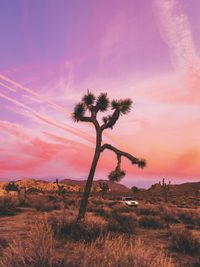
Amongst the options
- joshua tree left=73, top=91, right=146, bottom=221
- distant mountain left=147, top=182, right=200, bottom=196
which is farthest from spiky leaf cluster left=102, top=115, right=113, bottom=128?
distant mountain left=147, top=182, right=200, bottom=196

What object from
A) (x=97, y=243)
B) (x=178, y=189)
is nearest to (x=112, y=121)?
(x=97, y=243)

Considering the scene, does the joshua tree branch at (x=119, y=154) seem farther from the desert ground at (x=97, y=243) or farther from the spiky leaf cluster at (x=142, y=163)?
→ the desert ground at (x=97, y=243)

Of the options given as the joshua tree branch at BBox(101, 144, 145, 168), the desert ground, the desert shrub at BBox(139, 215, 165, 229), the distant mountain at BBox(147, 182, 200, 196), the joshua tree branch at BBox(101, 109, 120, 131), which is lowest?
the desert ground

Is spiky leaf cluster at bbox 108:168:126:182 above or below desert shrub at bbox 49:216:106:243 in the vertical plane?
above

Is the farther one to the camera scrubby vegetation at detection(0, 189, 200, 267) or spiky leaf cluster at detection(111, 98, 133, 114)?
spiky leaf cluster at detection(111, 98, 133, 114)

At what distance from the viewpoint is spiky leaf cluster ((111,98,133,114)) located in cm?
1517

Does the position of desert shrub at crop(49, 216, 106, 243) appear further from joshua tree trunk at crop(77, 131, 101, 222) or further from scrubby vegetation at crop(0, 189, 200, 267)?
joshua tree trunk at crop(77, 131, 101, 222)

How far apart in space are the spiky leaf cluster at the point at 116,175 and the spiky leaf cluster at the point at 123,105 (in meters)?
2.75

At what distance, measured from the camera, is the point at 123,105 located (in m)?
15.2

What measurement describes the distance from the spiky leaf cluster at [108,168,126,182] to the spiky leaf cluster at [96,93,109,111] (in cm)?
295

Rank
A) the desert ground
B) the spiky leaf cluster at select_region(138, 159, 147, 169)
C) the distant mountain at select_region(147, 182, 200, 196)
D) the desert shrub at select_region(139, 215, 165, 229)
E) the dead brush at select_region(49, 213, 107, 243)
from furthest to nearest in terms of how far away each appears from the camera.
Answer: the distant mountain at select_region(147, 182, 200, 196)
the desert shrub at select_region(139, 215, 165, 229)
the spiky leaf cluster at select_region(138, 159, 147, 169)
the dead brush at select_region(49, 213, 107, 243)
the desert ground

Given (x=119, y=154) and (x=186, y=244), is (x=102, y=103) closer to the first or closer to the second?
(x=119, y=154)

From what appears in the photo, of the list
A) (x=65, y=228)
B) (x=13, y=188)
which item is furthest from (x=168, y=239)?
(x=13, y=188)

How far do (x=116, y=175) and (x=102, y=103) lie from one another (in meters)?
3.41
